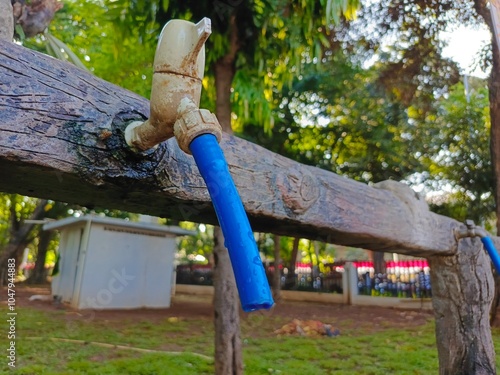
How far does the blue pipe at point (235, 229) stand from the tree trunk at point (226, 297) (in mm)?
3144

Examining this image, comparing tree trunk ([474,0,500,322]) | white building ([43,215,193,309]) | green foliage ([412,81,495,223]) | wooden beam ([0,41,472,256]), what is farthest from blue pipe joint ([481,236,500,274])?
white building ([43,215,193,309])

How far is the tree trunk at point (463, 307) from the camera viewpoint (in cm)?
270

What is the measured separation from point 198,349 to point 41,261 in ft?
51.3

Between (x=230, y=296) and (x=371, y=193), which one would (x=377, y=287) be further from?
(x=371, y=193)

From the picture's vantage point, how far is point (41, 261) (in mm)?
19297

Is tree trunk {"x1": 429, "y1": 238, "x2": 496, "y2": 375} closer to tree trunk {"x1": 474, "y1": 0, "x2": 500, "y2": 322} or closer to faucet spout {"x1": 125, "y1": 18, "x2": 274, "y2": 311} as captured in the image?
faucet spout {"x1": 125, "y1": 18, "x2": 274, "y2": 311}

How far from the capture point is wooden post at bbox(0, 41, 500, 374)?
3.59 feet

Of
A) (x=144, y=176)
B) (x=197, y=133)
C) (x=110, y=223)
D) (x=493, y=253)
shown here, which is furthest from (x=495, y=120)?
(x=110, y=223)

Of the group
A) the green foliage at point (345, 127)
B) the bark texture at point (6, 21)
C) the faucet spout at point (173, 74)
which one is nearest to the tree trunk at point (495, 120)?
the green foliage at point (345, 127)

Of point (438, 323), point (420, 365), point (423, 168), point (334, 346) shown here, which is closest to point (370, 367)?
point (420, 365)

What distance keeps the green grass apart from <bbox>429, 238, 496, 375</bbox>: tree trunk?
2.16 metres

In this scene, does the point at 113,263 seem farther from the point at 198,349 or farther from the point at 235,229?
the point at 235,229

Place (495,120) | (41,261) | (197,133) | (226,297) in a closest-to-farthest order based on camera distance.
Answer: (197,133) → (226,297) → (495,120) → (41,261)

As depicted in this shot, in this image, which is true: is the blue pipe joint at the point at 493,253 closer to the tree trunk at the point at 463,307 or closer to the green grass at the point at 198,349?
the tree trunk at the point at 463,307
